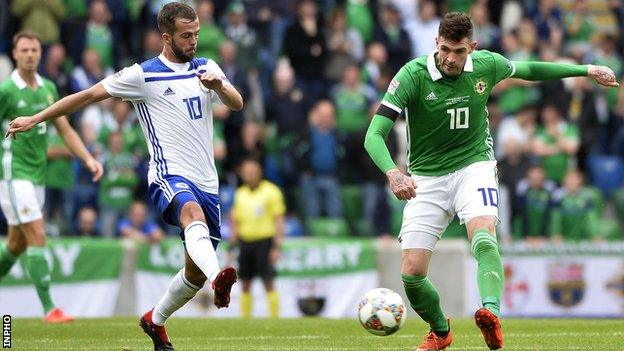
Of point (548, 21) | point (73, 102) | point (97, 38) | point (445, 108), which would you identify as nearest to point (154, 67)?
point (73, 102)

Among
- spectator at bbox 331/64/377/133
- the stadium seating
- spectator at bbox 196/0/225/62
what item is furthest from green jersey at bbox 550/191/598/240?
spectator at bbox 196/0/225/62

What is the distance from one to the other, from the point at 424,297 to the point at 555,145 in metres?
12.4

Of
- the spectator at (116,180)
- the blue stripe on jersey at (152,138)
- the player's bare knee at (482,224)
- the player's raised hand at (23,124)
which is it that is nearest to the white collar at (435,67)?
the player's bare knee at (482,224)

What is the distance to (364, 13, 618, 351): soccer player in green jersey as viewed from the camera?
35.4 feet

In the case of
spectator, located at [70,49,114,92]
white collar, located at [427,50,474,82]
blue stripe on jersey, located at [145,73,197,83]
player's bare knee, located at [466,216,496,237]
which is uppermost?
blue stripe on jersey, located at [145,73,197,83]

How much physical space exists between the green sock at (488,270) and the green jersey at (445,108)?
0.83 meters

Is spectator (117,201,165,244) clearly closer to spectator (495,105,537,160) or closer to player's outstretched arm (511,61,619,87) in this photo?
spectator (495,105,537,160)

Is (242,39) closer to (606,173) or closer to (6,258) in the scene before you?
(606,173)

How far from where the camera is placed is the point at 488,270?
10.3 m

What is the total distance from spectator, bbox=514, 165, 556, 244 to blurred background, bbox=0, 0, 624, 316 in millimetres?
23

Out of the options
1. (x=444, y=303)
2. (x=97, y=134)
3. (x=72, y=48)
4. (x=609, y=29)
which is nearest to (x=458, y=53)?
(x=444, y=303)

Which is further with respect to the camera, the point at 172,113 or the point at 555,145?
the point at 555,145

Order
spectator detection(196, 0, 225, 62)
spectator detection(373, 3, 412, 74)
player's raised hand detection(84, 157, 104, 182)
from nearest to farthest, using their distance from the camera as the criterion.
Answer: player's raised hand detection(84, 157, 104, 182), spectator detection(196, 0, 225, 62), spectator detection(373, 3, 412, 74)

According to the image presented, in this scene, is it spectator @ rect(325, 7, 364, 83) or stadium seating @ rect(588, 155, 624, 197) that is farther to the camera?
spectator @ rect(325, 7, 364, 83)
